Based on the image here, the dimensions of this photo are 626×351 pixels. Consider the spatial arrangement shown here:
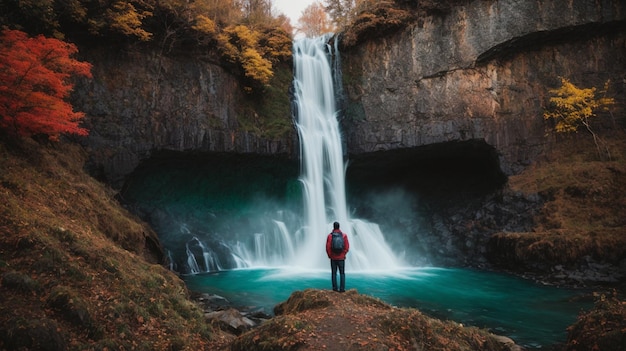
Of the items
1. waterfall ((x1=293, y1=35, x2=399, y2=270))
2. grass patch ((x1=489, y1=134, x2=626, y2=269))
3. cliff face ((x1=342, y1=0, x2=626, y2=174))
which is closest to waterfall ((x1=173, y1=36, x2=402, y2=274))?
waterfall ((x1=293, y1=35, x2=399, y2=270))

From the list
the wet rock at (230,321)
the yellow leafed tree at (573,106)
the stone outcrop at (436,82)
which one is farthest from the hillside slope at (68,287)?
the yellow leafed tree at (573,106)

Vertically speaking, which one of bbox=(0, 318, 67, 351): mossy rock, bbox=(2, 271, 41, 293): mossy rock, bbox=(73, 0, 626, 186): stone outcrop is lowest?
bbox=(0, 318, 67, 351): mossy rock

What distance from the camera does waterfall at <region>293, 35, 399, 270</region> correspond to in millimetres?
23109

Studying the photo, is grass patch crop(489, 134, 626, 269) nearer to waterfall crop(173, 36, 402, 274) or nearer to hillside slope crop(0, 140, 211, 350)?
waterfall crop(173, 36, 402, 274)

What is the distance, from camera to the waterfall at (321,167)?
2311 centimetres

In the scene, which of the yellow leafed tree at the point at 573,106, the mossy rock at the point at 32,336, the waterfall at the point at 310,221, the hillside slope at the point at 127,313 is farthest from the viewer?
the waterfall at the point at 310,221

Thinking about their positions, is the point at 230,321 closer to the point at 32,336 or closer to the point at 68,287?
the point at 68,287

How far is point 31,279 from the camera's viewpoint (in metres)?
6.11

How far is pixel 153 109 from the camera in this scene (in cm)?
1975

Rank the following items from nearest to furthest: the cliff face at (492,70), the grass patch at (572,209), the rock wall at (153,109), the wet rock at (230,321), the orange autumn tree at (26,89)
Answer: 1. the wet rock at (230,321)
2. the orange autumn tree at (26,89)
3. the grass patch at (572,209)
4. the rock wall at (153,109)
5. the cliff face at (492,70)

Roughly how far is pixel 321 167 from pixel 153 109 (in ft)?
35.8

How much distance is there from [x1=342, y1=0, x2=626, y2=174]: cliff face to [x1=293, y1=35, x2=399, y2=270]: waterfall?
2.10 m

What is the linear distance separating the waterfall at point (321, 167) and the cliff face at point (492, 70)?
2.10m

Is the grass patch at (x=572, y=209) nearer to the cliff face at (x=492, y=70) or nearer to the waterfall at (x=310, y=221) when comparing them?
the cliff face at (x=492, y=70)
